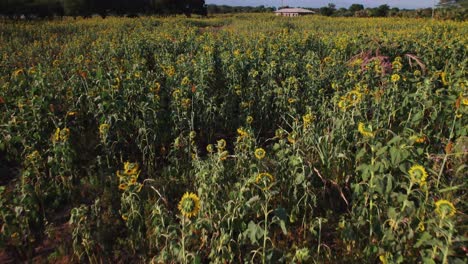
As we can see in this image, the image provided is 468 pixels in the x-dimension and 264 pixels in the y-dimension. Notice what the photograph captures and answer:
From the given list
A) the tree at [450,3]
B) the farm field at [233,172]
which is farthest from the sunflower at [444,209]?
the tree at [450,3]

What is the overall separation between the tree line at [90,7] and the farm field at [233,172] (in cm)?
2080

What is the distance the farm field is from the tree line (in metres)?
20.8

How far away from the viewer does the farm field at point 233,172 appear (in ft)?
7.13

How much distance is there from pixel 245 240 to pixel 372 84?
306 cm

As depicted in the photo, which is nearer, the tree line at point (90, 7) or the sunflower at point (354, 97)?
the sunflower at point (354, 97)

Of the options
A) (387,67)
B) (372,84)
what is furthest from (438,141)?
(387,67)

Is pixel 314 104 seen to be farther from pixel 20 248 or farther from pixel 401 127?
pixel 20 248

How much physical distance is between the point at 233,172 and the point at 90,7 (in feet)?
84.0

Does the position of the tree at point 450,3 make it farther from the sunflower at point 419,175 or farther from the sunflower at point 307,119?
the sunflower at point 419,175

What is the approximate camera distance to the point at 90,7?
25297 millimetres

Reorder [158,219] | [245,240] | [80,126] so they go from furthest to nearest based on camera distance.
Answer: [80,126] < [158,219] < [245,240]

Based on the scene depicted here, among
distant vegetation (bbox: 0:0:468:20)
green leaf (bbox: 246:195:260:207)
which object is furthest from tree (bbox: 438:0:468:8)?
green leaf (bbox: 246:195:260:207)

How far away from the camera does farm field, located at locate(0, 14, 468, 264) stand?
7.13 ft

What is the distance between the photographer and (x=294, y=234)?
8.89 ft
